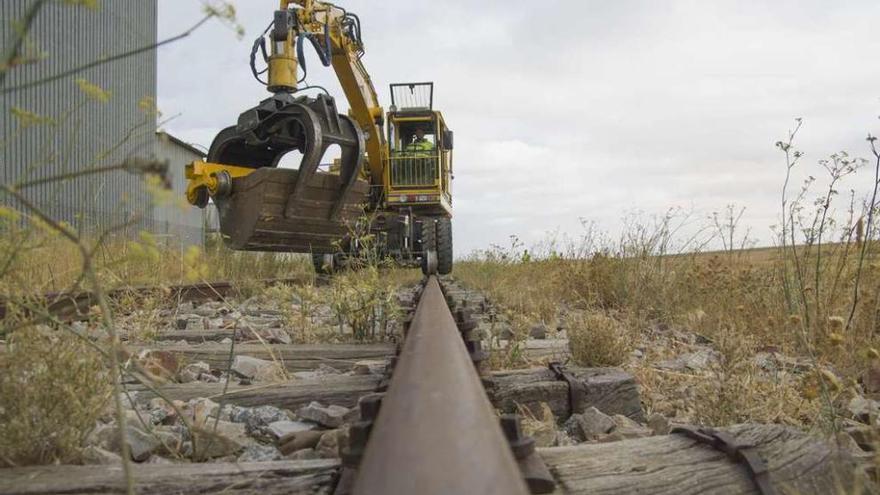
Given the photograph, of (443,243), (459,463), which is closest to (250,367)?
(459,463)

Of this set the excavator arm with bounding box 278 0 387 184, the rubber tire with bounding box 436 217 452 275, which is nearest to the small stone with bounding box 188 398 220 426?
the excavator arm with bounding box 278 0 387 184

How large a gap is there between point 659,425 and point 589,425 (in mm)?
→ 205

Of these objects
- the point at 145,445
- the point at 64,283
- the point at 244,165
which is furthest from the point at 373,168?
the point at 145,445

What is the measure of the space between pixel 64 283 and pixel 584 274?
447 centimetres

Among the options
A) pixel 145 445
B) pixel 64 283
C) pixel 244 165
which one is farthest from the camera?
pixel 244 165

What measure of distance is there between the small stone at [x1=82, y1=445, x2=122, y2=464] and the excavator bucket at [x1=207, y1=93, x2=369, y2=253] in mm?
3917

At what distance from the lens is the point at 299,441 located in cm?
186

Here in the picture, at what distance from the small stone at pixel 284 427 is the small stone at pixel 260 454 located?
14cm

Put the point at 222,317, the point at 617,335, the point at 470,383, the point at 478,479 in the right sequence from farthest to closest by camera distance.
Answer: the point at 222,317, the point at 617,335, the point at 470,383, the point at 478,479

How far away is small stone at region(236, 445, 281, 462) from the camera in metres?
1.74

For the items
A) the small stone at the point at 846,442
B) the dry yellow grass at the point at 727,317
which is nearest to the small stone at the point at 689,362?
the dry yellow grass at the point at 727,317

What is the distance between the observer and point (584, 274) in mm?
6891

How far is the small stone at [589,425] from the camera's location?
2.17 m

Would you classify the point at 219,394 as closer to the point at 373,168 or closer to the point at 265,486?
the point at 265,486
